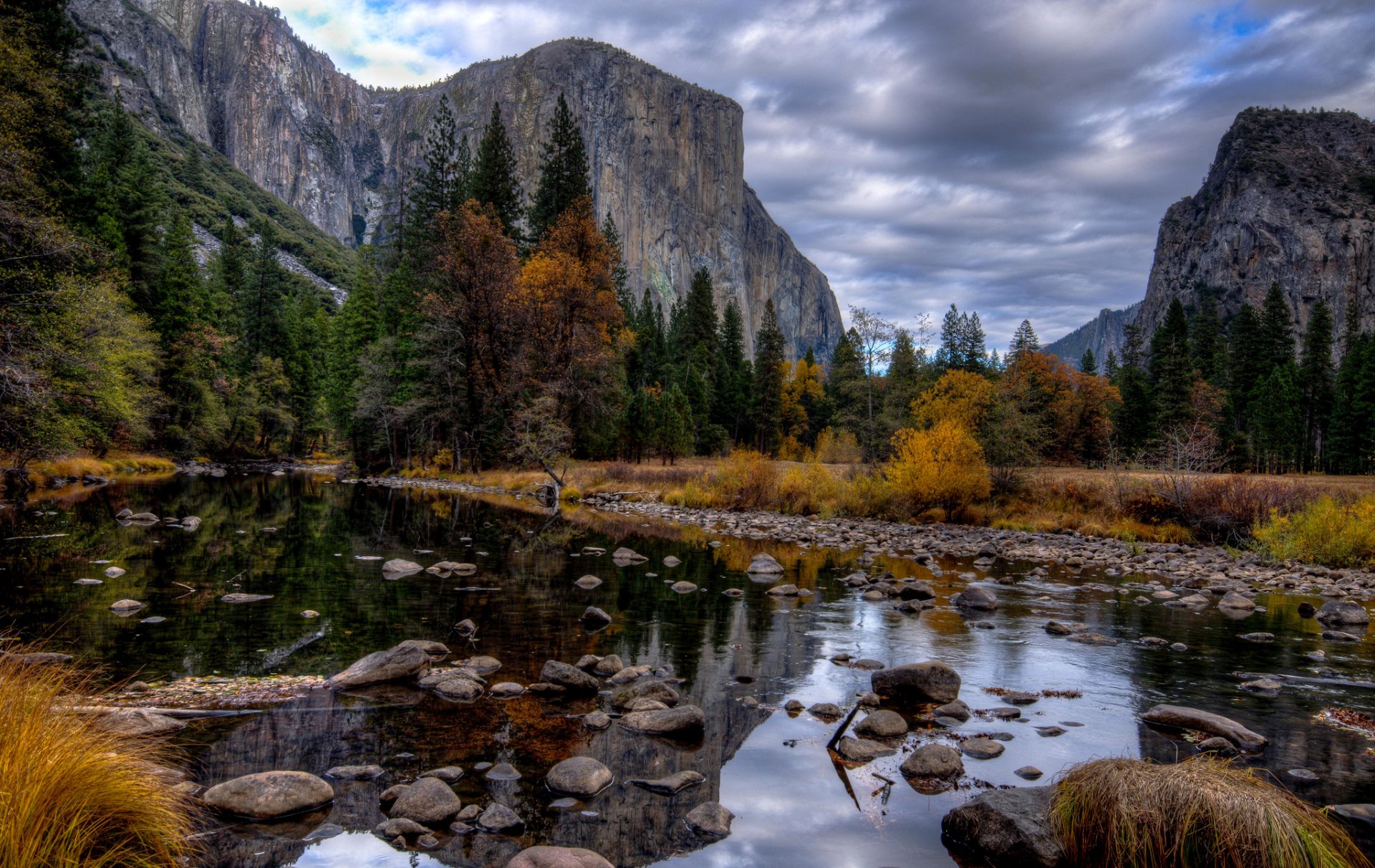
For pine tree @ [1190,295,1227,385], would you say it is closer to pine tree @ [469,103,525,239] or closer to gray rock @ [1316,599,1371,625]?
pine tree @ [469,103,525,239]

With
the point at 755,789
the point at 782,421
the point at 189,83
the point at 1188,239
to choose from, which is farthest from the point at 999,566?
the point at 189,83

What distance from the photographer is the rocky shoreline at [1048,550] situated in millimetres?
15414

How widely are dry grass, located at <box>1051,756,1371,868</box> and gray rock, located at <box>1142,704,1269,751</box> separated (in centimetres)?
251

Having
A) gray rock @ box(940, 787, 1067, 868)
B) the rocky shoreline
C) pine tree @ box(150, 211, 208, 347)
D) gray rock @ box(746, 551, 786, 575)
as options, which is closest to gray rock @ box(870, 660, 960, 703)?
gray rock @ box(940, 787, 1067, 868)

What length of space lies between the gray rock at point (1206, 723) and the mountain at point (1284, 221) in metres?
171

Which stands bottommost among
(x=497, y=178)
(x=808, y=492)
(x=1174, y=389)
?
(x=808, y=492)

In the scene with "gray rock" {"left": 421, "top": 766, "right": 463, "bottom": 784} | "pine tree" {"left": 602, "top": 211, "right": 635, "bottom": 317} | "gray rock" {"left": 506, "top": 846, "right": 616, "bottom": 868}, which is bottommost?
"gray rock" {"left": 421, "top": 766, "right": 463, "bottom": 784}

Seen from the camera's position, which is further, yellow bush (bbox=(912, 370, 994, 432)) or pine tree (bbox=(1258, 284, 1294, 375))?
pine tree (bbox=(1258, 284, 1294, 375))

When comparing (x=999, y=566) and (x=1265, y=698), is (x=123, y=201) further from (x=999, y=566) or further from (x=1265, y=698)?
(x=1265, y=698)

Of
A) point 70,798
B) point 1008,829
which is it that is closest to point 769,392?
point 1008,829

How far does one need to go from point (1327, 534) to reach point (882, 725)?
18.2 meters

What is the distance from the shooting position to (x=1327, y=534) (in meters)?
17.8

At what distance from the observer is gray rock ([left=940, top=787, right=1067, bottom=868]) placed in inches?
173

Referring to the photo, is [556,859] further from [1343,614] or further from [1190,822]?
[1343,614]
